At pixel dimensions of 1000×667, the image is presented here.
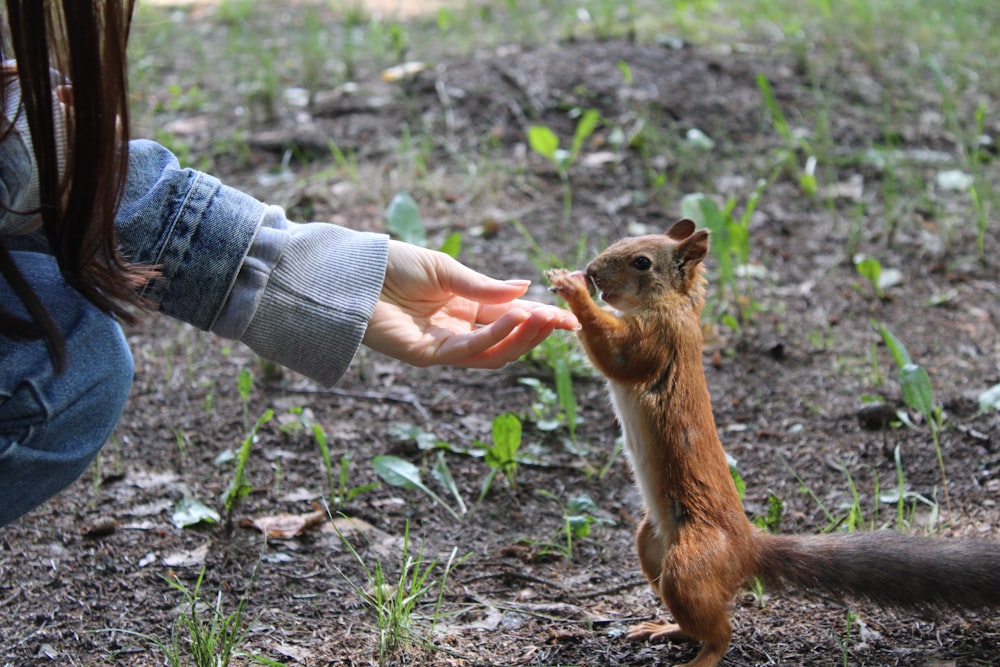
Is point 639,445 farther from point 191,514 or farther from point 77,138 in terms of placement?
point 77,138

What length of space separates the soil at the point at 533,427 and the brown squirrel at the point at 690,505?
0.32 ft

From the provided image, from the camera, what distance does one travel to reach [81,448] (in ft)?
6.00

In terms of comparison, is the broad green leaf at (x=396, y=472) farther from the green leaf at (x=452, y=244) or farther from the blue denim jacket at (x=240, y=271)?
the green leaf at (x=452, y=244)

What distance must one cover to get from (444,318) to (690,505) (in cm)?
64

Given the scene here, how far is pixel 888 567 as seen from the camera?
5.85 ft

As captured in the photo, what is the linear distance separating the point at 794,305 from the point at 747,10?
302 centimetres

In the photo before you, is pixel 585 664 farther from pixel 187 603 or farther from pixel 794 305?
pixel 794 305

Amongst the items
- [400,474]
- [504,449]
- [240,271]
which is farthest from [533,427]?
[240,271]

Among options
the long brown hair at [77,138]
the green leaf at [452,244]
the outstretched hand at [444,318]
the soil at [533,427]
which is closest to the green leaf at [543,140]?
the soil at [533,427]

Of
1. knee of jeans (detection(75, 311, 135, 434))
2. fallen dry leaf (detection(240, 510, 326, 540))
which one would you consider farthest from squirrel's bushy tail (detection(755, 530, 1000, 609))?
knee of jeans (detection(75, 311, 135, 434))

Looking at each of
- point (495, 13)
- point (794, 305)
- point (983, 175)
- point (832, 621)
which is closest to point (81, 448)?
point (832, 621)

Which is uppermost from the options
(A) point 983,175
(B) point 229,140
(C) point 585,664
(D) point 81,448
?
(A) point 983,175

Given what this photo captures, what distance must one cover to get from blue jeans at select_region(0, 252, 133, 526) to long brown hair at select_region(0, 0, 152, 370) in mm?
175

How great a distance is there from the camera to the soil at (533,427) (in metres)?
1.96
